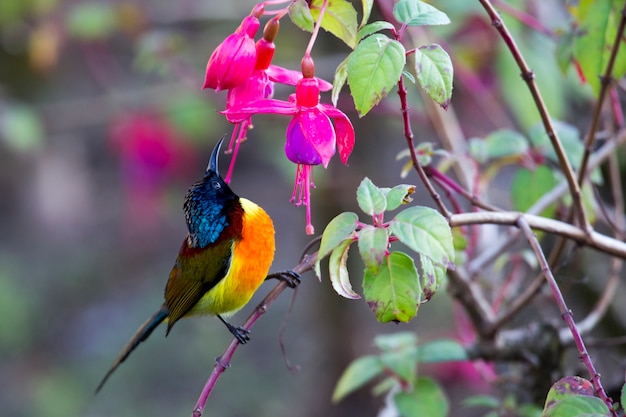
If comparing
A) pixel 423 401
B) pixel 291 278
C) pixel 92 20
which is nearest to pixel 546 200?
pixel 423 401

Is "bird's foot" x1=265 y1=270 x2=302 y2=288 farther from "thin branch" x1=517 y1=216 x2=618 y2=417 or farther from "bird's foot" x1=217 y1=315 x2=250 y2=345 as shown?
"thin branch" x1=517 y1=216 x2=618 y2=417

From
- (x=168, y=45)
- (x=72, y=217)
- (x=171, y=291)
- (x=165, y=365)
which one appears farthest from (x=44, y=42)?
(x=72, y=217)

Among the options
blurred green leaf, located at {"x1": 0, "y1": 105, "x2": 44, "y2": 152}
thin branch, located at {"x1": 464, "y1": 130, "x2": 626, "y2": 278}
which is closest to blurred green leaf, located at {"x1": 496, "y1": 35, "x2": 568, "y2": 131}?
thin branch, located at {"x1": 464, "y1": 130, "x2": 626, "y2": 278}

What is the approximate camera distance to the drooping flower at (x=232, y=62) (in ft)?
2.57

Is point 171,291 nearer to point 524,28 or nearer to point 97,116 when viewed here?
point 524,28

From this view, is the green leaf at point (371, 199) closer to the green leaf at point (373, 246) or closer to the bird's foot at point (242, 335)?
the green leaf at point (373, 246)

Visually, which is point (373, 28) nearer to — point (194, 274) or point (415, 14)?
point (415, 14)

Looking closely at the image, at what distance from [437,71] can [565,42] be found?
502 millimetres

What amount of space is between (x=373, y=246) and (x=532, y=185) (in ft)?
2.26

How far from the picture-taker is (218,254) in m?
1.39

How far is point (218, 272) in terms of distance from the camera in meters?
1.38

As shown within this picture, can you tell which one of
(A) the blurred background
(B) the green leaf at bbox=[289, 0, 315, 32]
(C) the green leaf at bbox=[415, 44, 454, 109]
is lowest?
(A) the blurred background

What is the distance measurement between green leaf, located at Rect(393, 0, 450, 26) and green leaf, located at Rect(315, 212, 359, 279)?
0.68ft

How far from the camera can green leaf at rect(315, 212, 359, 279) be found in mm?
707
